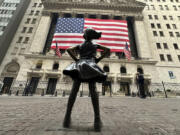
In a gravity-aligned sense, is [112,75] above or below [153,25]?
below

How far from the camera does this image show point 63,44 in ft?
62.1

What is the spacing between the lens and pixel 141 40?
23.9 m

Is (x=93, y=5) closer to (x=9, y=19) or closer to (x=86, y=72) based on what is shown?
(x=9, y=19)

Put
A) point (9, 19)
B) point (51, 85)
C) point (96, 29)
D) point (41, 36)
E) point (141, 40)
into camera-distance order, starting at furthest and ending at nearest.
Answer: point (9, 19) → point (141, 40) → point (41, 36) → point (96, 29) → point (51, 85)

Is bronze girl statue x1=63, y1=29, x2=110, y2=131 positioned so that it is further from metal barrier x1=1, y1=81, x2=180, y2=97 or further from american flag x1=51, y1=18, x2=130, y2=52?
american flag x1=51, y1=18, x2=130, y2=52

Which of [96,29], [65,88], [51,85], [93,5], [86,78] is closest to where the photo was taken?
[86,78]

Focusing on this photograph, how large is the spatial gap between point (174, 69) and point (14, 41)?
38623mm

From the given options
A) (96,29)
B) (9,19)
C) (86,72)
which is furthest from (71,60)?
(9,19)

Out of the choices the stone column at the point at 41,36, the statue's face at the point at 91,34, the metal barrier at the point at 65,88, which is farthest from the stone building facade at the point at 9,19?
the statue's face at the point at 91,34

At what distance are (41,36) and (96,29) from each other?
43.5 feet

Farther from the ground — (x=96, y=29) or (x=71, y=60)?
(x=96, y=29)

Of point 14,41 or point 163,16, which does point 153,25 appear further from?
point 14,41

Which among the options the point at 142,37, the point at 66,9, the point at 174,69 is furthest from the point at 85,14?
the point at 174,69

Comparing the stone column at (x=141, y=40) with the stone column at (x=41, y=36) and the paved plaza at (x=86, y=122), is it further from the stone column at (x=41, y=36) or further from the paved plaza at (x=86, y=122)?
the stone column at (x=41, y=36)
